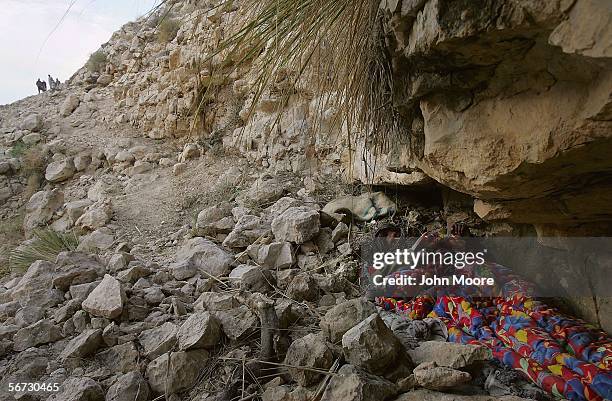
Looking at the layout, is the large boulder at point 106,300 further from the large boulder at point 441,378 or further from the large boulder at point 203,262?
the large boulder at point 441,378

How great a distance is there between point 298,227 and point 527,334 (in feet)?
3.77

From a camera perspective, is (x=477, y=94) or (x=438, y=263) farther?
(x=438, y=263)

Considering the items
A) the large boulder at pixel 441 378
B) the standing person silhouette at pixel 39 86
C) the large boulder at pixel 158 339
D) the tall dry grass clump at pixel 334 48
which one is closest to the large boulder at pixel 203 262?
the large boulder at pixel 158 339

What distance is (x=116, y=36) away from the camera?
710 centimetres

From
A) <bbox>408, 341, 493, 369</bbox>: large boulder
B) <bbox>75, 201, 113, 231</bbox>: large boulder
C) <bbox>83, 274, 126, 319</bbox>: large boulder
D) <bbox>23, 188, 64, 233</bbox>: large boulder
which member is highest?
<bbox>23, 188, 64, 233</bbox>: large boulder

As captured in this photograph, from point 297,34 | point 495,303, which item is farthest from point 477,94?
point 495,303

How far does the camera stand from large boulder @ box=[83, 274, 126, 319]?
1.56 meters

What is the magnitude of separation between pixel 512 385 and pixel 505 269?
0.73m

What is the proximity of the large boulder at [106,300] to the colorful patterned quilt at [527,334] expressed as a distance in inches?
42.2

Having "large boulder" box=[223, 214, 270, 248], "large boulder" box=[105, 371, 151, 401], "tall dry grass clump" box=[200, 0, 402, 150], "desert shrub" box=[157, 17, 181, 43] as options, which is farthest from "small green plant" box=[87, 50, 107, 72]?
"large boulder" box=[105, 371, 151, 401]

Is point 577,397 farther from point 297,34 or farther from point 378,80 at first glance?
point 297,34

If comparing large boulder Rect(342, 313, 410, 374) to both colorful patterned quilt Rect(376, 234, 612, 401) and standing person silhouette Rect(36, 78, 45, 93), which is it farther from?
standing person silhouette Rect(36, 78, 45, 93)

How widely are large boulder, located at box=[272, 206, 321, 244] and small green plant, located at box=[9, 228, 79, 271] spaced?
5.82ft

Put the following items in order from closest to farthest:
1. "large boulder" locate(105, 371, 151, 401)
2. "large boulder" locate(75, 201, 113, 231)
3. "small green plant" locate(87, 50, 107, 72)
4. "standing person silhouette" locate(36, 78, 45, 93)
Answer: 1. "large boulder" locate(105, 371, 151, 401)
2. "large boulder" locate(75, 201, 113, 231)
3. "small green plant" locate(87, 50, 107, 72)
4. "standing person silhouette" locate(36, 78, 45, 93)
